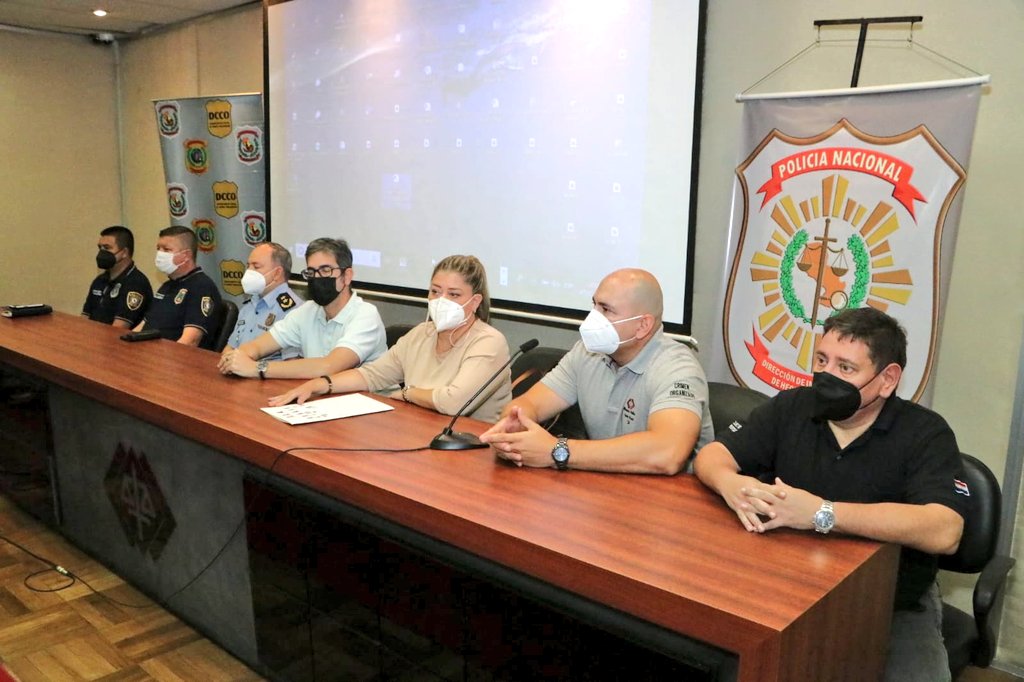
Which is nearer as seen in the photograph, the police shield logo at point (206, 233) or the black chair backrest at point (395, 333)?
the black chair backrest at point (395, 333)

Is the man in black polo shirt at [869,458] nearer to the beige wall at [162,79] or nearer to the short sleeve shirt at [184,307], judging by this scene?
the short sleeve shirt at [184,307]

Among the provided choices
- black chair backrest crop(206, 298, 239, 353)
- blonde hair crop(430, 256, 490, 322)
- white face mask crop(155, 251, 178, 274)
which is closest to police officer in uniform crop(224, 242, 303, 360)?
black chair backrest crop(206, 298, 239, 353)

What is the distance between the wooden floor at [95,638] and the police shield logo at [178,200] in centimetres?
284

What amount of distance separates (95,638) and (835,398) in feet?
7.53

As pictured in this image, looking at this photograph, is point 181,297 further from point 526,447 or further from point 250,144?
point 526,447

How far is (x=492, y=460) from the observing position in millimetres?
1835

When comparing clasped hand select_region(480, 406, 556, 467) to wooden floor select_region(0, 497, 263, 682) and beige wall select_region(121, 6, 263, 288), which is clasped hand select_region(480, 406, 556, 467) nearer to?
wooden floor select_region(0, 497, 263, 682)

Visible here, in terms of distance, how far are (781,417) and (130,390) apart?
190 centimetres

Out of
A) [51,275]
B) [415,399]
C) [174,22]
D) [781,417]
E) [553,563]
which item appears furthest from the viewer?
[51,275]

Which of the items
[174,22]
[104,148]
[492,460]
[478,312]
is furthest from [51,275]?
[492,460]

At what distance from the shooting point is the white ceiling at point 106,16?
5.18 m

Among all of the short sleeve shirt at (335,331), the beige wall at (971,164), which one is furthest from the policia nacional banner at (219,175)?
the short sleeve shirt at (335,331)

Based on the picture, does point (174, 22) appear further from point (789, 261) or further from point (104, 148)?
point (789, 261)

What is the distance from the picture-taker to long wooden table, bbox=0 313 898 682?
1.16 m
